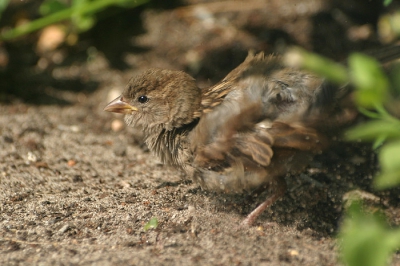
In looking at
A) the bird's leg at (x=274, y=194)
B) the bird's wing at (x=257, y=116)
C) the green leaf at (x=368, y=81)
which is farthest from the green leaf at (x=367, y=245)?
the bird's leg at (x=274, y=194)

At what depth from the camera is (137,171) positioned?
4223 mm

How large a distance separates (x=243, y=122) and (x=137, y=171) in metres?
1.32

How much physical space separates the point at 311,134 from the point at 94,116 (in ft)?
8.56

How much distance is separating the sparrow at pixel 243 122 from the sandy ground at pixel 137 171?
0.30m

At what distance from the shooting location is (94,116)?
17.0ft

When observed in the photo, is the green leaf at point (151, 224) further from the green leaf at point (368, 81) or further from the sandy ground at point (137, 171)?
the green leaf at point (368, 81)

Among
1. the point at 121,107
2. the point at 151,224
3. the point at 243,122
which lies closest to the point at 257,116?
the point at 243,122

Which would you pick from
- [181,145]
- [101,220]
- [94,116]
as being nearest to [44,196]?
[101,220]

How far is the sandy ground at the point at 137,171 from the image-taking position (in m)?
2.93

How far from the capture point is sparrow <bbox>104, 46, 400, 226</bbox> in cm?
316

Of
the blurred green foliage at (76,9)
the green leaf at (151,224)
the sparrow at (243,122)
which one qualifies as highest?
the blurred green foliage at (76,9)

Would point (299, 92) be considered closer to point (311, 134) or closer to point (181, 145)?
point (311, 134)

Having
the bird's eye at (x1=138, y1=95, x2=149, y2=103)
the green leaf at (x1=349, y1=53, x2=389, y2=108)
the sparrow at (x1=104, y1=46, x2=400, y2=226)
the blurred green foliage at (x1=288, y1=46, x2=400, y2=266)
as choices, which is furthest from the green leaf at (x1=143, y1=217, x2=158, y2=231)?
the green leaf at (x1=349, y1=53, x2=389, y2=108)

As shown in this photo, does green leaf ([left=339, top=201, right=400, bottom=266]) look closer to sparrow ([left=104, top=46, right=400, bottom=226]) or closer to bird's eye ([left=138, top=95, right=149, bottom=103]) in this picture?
sparrow ([left=104, top=46, right=400, bottom=226])
